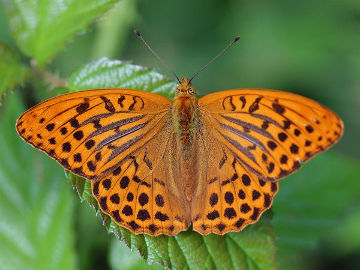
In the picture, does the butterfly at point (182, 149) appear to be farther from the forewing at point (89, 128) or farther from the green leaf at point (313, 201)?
the green leaf at point (313, 201)

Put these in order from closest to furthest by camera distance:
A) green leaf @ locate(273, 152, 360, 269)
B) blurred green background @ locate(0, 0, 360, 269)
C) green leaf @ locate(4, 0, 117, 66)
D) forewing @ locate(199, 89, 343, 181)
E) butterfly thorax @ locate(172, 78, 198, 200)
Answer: forewing @ locate(199, 89, 343, 181) → butterfly thorax @ locate(172, 78, 198, 200) → green leaf @ locate(4, 0, 117, 66) → green leaf @ locate(273, 152, 360, 269) → blurred green background @ locate(0, 0, 360, 269)

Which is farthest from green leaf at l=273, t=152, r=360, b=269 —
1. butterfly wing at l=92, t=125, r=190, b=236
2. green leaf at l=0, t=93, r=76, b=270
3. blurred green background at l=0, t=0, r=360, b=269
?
green leaf at l=0, t=93, r=76, b=270

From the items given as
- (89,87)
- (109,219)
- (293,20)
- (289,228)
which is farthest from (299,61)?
(109,219)

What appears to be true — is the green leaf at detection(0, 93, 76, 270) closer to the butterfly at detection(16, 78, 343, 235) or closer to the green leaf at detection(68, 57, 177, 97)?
the green leaf at detection(68, 57, 177, 97)

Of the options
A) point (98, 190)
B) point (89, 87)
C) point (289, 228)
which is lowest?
point (289, 228)

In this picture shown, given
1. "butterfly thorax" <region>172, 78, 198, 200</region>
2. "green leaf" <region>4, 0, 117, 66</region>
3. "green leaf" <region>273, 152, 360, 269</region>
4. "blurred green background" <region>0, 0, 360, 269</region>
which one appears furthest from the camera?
"blurred green background" <region>0, 0, 360, 269</region>

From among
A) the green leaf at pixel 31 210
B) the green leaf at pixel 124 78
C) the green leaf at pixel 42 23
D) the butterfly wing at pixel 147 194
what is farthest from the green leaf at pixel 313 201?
the green leaf at pixel 42 23

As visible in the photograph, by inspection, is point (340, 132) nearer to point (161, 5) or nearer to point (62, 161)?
point (62, 161)

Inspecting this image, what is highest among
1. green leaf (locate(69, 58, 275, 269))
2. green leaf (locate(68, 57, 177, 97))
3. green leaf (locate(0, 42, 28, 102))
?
green leaf (locate(0, 42, 28, 102))

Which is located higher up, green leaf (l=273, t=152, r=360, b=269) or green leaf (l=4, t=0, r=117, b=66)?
green leaf (l=4, t=0, r=117, b=66)
